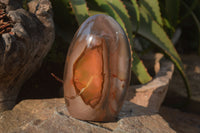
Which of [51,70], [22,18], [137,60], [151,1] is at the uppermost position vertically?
[151,1]

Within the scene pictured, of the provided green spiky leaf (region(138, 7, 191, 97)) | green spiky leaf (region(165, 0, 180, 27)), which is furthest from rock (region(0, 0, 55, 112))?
green spiky leaf (region(165, 0, 180, 27))

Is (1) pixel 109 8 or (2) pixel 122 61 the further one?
(1) pixel 109 8

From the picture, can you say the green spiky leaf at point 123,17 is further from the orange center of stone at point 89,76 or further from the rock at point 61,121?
the orange center of stone at point 89,76

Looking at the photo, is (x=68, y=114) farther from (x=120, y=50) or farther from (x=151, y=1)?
(x=151, y=1)

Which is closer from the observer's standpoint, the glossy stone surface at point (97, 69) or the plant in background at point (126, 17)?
the glossy stone surface at point (97, 69)

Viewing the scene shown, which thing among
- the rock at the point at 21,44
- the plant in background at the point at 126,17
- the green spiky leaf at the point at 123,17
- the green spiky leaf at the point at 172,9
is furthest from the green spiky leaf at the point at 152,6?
the rock at the point at 21,44

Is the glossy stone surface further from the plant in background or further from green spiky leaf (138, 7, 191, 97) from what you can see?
green spiky leaf (138, 7, 191, 97)

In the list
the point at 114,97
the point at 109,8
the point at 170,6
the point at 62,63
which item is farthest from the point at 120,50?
the point at 170,6
